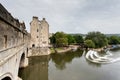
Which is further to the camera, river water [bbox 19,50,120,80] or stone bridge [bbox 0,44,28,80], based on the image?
river water [bbox 19,50,120,80]

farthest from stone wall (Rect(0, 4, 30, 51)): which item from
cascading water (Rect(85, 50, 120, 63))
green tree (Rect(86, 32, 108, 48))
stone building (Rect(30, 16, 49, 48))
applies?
green tree (Rect(86, 32, 108, 48))

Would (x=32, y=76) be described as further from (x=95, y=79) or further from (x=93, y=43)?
(x=93, y=43)

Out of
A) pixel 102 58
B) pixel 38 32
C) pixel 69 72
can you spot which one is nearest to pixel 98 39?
pixel 102 58

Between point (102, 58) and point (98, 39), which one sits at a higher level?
→ point (98, 39)

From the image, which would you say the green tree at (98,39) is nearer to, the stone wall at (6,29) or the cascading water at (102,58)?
the cascading water at (102,58)

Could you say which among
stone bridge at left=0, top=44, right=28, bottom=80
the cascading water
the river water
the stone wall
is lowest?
the river water

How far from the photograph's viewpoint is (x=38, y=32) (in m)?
32.7

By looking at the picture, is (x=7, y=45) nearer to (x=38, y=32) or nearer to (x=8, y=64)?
(x=8, y=64)

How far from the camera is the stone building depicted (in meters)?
32.0

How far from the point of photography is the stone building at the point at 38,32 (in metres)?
32.0

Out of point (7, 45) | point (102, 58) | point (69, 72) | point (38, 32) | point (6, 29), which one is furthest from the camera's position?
point (38, 32)

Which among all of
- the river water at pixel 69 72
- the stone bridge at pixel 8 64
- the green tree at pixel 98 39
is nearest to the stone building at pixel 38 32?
the river water at pixel 69 72

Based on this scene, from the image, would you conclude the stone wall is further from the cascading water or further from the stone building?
the stone building

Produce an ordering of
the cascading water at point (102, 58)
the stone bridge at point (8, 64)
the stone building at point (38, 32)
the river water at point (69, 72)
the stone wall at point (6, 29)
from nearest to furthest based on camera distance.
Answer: the stone bridge at point (8, 64), the stone wall at point (6, 29), the river water at point (69, 72), the cascading water at point (102, 58), the stone building at point (38, 32)
